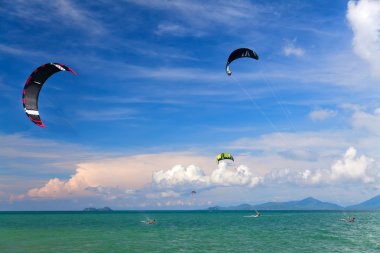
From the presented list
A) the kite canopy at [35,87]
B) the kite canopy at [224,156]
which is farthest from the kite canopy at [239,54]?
the kite canopy at [224,156]

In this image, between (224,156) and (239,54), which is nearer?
(239,54)

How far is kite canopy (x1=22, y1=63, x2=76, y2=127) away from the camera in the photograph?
24.2 m

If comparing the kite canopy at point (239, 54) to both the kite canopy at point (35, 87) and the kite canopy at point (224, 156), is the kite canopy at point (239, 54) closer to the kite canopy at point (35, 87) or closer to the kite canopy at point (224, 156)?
the kite canopy at point (35, 87)

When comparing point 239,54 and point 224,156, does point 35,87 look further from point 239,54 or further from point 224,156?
point 224,156

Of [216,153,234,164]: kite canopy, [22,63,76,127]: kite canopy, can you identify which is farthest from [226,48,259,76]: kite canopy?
[216,153,234,164]: kite canopy

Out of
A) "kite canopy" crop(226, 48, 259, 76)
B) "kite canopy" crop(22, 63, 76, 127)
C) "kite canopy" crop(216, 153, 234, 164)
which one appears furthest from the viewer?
"kite canopy" crop(216, 153, 234, 164)

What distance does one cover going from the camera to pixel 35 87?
25.4 meters

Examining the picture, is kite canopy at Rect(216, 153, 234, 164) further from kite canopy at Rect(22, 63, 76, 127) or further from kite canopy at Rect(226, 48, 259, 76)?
kite canopy at Rect(22, 63, 76, 127)

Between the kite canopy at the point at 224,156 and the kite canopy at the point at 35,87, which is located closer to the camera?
the kite canopy at the point at 35,87

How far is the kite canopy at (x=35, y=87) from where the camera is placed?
24.2m

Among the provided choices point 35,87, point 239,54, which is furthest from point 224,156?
point 35,87

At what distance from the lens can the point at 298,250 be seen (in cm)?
3784

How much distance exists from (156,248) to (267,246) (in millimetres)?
11904

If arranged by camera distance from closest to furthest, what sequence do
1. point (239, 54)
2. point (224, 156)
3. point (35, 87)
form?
point (35, 87), point (239, 54), point (224, 156)
